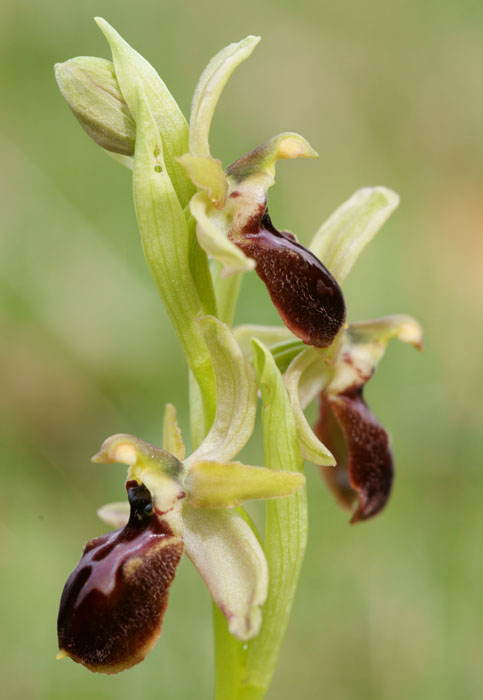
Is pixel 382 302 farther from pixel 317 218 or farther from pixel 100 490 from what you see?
pixel 100 490

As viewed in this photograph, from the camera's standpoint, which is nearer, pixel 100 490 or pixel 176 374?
pixel 100 490

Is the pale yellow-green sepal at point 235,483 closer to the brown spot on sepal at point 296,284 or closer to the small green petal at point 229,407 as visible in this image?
the small green petal at point 229,407

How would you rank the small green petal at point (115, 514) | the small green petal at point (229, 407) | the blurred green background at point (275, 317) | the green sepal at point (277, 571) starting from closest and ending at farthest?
the small green petal at point (229, 407)
the green sepal at point (277, 571)
the small green petal at point (115, 514)
the blurred green background at point (275, 317)

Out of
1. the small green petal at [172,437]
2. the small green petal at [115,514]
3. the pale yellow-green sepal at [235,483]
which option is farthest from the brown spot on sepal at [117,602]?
the small green petal at [115,514]

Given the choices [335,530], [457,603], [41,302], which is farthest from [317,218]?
[457,603]

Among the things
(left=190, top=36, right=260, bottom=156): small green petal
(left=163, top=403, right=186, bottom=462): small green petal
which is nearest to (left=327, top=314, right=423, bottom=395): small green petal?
(left=163, top=403, right=186, bottom=462): small green petal

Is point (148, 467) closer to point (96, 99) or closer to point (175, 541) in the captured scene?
point (175, 541)
